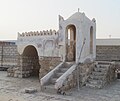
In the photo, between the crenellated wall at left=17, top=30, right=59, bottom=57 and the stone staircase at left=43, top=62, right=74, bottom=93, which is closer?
the stone staircase at left=43, top=62, right=74, bottom=93

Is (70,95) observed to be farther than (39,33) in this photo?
No

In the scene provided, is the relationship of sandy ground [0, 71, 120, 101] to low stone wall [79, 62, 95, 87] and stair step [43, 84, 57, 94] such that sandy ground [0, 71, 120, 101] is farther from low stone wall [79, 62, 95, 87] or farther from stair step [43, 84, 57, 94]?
low stone wall [79, 62, 95, 87]

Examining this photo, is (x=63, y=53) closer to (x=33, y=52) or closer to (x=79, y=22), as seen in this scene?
(x=79, y=22)

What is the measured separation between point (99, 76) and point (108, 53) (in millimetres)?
6500

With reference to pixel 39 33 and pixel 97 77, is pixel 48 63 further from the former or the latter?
pixel 97 77

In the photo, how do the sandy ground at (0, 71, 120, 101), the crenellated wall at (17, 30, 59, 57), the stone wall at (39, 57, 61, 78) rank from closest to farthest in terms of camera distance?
the sandy ground at (0, 71, 120, 101)
the stone wall at (39, 57, 61, 78)
the crenellated wall at (17, 30, 59, 57)

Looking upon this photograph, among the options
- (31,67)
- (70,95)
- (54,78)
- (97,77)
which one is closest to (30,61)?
(31,67)

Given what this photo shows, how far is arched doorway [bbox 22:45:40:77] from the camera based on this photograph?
15.4m

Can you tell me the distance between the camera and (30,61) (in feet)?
52.7

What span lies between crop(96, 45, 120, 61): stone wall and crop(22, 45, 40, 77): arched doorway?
5337mm

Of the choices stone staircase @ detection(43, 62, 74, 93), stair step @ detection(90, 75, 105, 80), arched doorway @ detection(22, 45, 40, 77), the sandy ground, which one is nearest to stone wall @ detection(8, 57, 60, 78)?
arched doorway @ detection(22, 45, 40, 77)

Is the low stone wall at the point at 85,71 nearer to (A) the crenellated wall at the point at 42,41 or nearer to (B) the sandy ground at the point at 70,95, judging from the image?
(B) the sandy ground at the point at 70,95

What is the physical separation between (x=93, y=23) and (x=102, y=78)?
373cm

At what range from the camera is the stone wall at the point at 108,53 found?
17.5 meters
